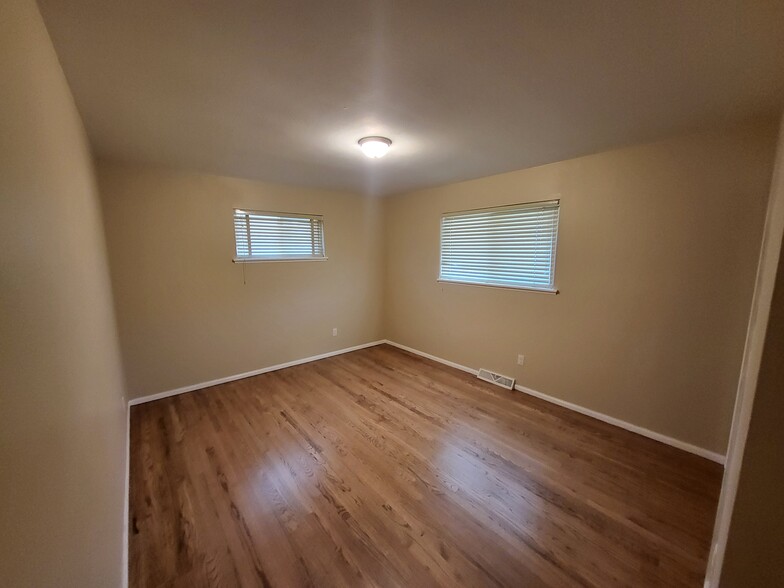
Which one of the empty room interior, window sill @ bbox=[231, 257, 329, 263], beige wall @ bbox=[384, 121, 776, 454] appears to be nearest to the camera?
the empty room interior

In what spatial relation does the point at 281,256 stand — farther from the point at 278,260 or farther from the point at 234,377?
the point at 234,377

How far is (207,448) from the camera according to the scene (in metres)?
2.34

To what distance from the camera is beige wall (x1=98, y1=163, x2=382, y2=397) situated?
2863 mm

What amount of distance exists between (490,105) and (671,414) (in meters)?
2.66

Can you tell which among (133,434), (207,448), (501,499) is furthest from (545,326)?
(133,434)

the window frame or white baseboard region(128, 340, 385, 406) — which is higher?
the window frame

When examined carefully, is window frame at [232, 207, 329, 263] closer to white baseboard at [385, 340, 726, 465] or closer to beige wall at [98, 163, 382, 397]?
beige wall at [98, 163, 382, 397]

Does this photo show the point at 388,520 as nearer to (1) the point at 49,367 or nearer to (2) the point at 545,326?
(1) the point at 49,367

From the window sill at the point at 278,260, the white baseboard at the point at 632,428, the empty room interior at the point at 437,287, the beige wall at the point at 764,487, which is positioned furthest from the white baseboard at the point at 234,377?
the beige wall at the point at 764,487

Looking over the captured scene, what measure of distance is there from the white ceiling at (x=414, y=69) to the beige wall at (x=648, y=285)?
297 millimetres

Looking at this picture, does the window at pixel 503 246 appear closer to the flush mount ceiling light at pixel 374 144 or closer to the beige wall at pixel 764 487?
the flush mount ceiling light at pixel 374 144

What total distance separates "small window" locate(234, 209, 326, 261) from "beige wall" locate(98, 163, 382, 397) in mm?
94

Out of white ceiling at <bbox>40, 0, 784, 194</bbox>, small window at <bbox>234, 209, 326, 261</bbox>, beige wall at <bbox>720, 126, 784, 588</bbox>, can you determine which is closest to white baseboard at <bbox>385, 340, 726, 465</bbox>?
beige wall at <bbox>720, 126, 784, 588</bbox>

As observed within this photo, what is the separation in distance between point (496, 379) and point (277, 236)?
3.12 metres
